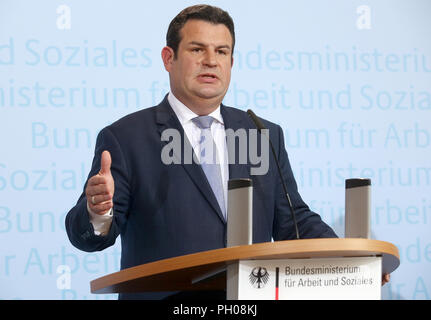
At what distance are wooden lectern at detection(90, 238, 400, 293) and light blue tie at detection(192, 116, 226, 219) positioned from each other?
0.77m

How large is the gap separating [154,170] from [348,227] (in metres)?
0.91

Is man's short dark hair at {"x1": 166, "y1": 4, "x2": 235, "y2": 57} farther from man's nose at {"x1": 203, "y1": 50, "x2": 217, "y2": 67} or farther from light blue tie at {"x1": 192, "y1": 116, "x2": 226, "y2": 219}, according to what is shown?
light blue tie at {"x1": 192, "y1": 116, "x2": 226, "y2": 219}

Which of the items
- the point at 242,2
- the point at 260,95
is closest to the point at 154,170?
the point at 260,95

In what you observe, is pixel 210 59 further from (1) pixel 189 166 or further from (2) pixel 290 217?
(2) pixel 290 217

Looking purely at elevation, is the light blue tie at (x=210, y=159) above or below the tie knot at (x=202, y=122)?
below

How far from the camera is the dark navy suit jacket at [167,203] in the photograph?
268 centimetres

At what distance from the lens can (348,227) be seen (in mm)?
2271

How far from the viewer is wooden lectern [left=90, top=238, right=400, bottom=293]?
1699mm

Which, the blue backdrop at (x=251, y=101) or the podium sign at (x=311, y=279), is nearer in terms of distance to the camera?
the podium sign at (x=311, y=279)

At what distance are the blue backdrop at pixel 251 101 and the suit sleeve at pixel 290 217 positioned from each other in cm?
91

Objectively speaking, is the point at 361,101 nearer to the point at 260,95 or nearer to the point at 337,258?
the point at 260,95

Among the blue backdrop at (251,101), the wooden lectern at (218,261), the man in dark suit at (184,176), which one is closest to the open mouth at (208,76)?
the man in dark suit at (184,176)

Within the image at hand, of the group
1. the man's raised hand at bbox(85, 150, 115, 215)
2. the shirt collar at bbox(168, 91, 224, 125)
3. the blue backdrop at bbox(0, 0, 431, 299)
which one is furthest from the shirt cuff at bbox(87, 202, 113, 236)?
the blue backdrop at bbox(0, 0, 431, 299)

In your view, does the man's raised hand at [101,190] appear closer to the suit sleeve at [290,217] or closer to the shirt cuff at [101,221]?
the shirt cuff at [101,221]
